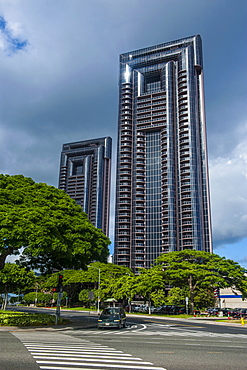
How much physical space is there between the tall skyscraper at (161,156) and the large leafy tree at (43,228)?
7873 cm

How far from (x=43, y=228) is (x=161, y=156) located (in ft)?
326

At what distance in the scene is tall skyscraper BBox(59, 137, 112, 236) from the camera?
572ft

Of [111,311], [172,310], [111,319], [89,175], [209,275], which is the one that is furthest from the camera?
[89,175]

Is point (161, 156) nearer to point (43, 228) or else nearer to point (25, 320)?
point (25, 320)

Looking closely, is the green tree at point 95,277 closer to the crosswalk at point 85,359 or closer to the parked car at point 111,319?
the parked car at point 111,319

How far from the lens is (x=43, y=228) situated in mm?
22219

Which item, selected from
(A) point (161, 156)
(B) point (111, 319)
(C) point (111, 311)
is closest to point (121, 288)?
(C) point (111, 311)

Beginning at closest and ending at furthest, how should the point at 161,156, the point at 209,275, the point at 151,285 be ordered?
the point at 151,285 < the point at 209,275 < the point at 161,156

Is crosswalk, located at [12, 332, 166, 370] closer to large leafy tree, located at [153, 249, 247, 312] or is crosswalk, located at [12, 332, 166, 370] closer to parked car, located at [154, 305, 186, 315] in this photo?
large leafy tree, located at [153, 249, 247, 312]

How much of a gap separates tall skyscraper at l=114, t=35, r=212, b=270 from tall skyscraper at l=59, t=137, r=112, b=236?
54.5 meters

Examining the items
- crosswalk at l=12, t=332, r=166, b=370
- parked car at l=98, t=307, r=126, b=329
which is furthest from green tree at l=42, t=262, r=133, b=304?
crosswalk at l=12, t=332, r=166, b=370

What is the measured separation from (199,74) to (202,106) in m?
14.0

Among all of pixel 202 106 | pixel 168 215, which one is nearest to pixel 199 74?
pixel 202 106

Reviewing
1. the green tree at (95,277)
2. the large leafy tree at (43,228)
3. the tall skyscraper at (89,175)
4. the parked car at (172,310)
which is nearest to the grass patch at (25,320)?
the large leafy tree at (43,228)
